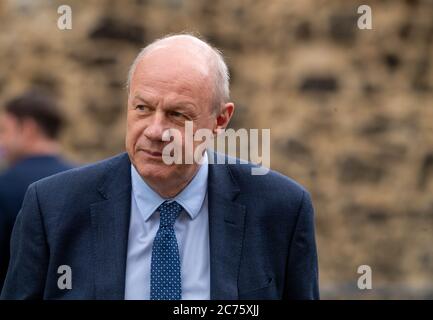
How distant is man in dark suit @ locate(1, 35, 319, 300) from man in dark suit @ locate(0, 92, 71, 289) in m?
1.59

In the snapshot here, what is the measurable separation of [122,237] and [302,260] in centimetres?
56

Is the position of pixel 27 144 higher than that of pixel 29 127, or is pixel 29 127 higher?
pixel 29 127

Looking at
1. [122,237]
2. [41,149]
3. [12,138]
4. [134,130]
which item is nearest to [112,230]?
[122,237]

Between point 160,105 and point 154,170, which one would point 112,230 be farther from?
point 160,105

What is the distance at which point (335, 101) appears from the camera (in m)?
8.28

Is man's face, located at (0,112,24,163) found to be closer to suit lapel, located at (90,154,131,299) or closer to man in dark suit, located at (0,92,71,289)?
man in dark suit, located at (0,92,71,289)

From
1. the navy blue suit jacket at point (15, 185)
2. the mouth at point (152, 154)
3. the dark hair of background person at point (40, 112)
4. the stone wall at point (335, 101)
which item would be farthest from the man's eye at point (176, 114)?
the stone wall at point (335, 101)

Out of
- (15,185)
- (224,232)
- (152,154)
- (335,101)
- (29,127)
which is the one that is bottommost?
(224,232)

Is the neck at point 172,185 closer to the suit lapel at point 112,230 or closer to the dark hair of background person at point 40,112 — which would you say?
the suit lapel at point 112,230

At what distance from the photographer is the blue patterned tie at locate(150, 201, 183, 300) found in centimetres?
310

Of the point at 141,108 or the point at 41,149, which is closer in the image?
the point at 141,108

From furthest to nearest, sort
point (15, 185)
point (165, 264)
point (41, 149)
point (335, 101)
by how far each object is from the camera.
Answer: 1. point (335, 101)
2. point (41, 149)
3. point (15, 185)
4. point (165, 264)

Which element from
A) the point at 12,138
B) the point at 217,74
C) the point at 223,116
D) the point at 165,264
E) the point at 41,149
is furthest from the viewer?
the point at 12,138
